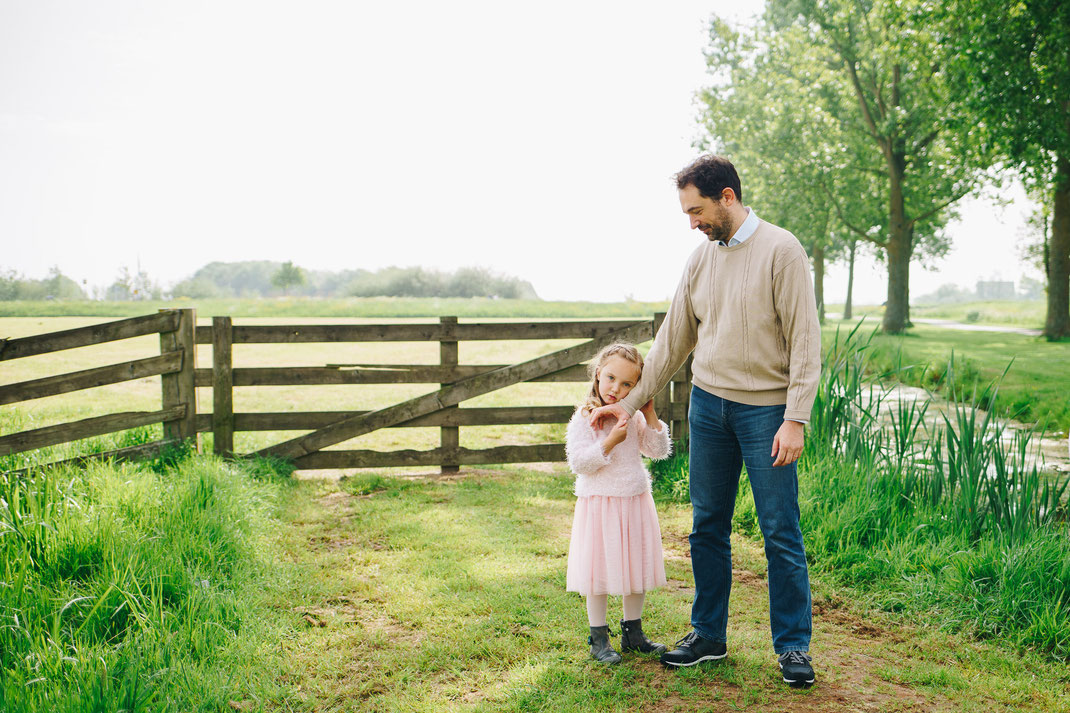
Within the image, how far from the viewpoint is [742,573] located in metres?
4.41

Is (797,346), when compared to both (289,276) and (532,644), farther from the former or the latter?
(289,276)

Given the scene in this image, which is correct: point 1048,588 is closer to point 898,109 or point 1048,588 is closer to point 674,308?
point 674,308

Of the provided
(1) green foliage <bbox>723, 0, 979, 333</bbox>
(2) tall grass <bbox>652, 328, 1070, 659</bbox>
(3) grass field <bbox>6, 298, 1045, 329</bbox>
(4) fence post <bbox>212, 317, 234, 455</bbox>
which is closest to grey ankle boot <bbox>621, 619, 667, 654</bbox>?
(2) tall grass <bbox>652, 328, 1070, 659</bbox>

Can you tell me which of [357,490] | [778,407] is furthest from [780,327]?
[357,490]

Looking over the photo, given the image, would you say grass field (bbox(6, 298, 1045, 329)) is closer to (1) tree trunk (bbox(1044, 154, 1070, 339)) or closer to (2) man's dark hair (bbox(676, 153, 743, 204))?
(2) man's dark hair (bbox(676, 153, 743, 204))

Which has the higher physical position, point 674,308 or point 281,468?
point 674,308

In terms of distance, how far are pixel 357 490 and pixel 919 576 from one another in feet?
13.3

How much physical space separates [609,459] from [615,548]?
358mm

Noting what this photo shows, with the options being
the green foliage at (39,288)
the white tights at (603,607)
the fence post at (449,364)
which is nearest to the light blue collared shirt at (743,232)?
the white tights at (603,607)

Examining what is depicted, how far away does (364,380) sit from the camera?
6.48 m

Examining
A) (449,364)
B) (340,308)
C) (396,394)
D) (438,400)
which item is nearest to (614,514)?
(438,400)

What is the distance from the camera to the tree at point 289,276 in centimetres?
5238

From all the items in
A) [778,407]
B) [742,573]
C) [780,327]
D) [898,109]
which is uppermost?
[898,109]

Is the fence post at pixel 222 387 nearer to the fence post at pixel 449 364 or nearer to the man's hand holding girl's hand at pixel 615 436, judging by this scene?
the fence post at pixel 449 364
